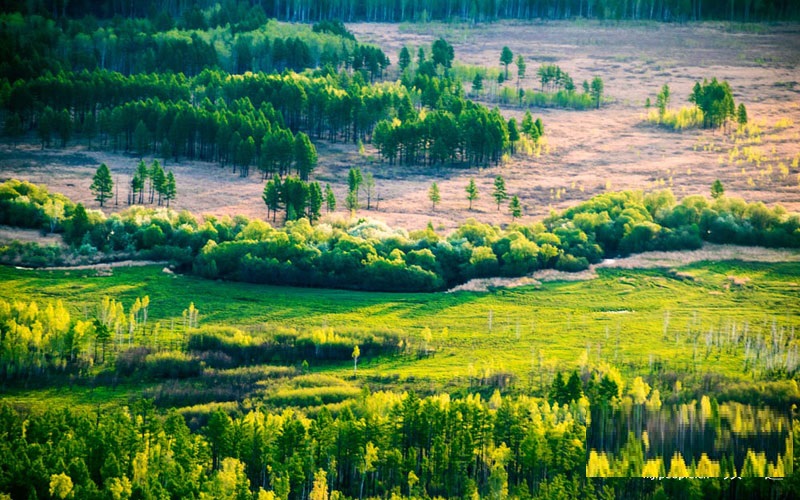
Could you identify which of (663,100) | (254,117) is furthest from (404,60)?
(663,100)

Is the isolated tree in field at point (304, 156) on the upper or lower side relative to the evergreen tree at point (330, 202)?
upper

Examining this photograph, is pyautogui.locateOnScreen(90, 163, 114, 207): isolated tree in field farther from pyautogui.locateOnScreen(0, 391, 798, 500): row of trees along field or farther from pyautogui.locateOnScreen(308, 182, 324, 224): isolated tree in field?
pyautogui.locateOnScreen(0, 391, 798, 500): row of trees along field

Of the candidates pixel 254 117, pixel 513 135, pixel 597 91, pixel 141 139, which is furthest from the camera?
pixel 597 91

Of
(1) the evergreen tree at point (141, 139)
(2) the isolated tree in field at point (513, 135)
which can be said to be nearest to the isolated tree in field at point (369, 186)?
(2) the isolated tree in field at point (513, 135)

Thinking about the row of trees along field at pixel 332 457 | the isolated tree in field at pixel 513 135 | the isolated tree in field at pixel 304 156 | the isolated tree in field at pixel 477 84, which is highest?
the isolated tree in field at pixel 477 84

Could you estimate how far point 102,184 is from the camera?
90000mm

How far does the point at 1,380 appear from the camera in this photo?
6700 cm

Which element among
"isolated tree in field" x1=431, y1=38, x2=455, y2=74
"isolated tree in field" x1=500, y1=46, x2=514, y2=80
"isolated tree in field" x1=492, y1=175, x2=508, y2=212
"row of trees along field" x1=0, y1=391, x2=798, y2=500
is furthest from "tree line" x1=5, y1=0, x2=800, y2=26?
"row of trees along field" x1=0, y1=391, x2=798, y2=500

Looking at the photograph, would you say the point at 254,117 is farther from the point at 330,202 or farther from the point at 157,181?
the point at 330,202

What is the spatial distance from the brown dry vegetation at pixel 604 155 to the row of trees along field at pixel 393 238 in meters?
4.18

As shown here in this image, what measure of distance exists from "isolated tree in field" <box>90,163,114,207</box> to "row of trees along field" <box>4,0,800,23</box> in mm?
43914

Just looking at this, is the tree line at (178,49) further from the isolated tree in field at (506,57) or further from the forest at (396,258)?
the isolated tree in field at (506,57)

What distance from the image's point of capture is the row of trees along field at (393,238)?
262 feet

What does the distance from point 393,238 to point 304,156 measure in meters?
16.2
